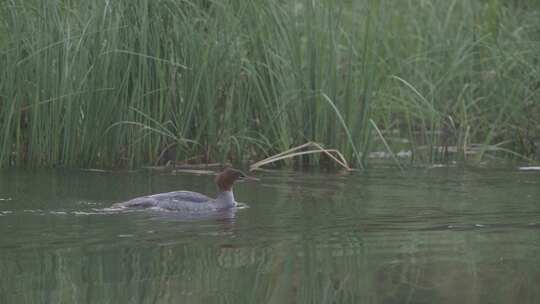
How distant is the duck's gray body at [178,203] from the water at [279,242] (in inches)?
6.9

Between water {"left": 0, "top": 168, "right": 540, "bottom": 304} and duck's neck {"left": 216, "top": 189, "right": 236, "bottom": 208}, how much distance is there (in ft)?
0.58

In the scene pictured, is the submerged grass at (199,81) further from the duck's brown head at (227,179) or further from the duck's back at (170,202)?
the duck's back at (170,202)

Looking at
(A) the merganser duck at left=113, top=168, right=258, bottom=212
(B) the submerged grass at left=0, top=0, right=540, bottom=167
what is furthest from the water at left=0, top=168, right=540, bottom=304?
(B) the submerged grass at left=0, top=0, right=540, bottom=167

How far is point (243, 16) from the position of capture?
42.2 ft

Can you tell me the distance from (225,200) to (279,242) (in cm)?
229

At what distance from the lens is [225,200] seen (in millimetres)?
10477

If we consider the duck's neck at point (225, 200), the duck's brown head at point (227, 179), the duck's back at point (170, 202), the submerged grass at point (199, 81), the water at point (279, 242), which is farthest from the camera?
the submerged grass at point (199, 81)

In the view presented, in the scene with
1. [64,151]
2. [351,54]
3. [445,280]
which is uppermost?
[351,54]

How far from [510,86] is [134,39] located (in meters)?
4.65

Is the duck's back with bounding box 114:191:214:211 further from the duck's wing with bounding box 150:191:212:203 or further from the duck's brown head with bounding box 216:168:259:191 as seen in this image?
the duck's brown head with bounding box 216:168:259:191

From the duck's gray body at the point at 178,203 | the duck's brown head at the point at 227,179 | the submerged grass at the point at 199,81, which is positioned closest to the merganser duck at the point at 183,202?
the duck's gray body at the point at 178,203

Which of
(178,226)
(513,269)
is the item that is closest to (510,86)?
(178,226)

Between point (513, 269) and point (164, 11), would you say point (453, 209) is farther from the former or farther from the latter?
point (164, 11)

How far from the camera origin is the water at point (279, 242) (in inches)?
257
